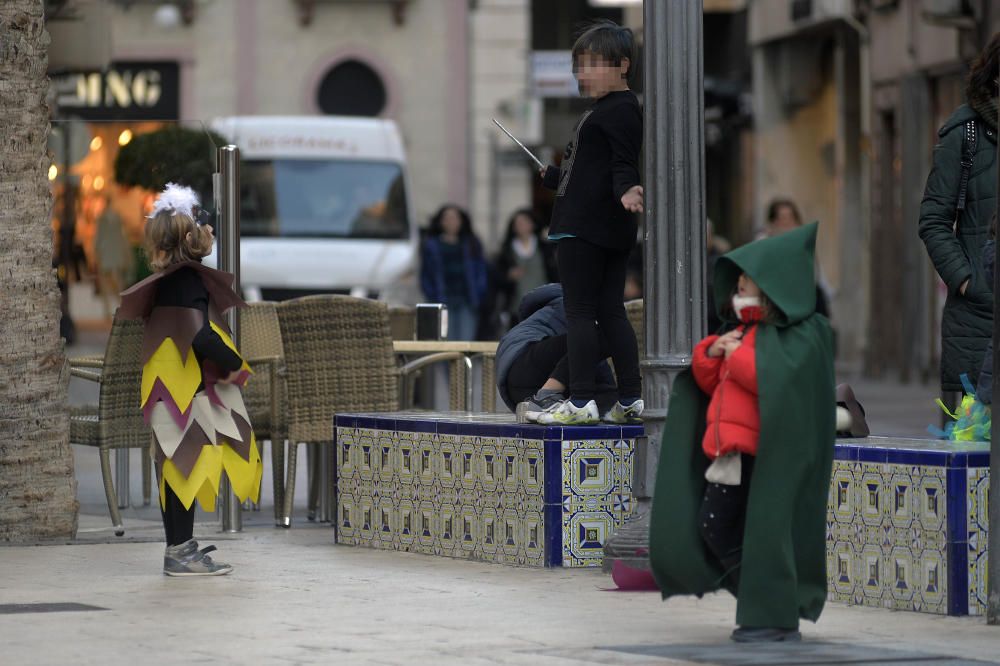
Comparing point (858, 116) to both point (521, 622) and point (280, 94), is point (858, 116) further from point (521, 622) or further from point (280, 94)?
point (521, 622)

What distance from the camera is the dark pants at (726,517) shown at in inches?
288

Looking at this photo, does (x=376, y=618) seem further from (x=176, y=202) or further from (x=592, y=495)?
(x=176, y=202)

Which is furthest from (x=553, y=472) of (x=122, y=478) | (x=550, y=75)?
(x=550, y=75)

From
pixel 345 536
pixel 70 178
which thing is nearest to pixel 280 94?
pixel 70 178

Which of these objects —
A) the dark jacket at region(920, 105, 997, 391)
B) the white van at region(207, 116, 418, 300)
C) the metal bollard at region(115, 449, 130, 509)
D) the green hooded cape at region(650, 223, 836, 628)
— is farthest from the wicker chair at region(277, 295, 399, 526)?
the white van at region(207, 116, 418, 300)

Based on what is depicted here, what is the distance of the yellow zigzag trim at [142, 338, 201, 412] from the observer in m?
9.45

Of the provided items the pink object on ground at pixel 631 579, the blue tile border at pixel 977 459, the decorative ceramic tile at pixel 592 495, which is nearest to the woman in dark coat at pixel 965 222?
the blue tile border at pixel 977 459

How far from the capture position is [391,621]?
25.9ft

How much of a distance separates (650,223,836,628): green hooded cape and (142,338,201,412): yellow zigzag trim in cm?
269

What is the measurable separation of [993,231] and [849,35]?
24.4m

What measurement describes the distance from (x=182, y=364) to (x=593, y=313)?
5.39ft

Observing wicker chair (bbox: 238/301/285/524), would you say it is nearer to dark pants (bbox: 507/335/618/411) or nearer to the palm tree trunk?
the palm tree trunk

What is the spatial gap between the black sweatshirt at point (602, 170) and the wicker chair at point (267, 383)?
8.40 feet

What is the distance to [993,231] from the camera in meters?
8.66
